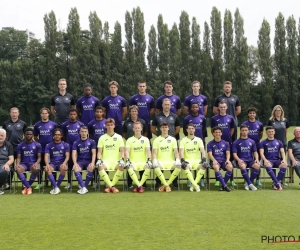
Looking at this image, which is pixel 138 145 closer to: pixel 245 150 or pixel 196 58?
pixel 245 150

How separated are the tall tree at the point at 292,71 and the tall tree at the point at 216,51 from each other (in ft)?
21.9

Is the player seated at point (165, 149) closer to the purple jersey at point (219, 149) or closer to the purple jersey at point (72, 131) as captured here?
the purple jersey at point (219, 149)

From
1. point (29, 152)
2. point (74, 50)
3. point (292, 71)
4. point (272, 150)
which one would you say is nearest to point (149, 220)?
point (29, 152)

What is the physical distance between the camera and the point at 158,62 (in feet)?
135

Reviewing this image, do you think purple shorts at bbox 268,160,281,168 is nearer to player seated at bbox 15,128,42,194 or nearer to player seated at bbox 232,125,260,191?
player seated at bbox 232,125,260,191

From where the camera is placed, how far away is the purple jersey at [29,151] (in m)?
7.91

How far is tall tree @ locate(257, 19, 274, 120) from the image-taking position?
1583 inches

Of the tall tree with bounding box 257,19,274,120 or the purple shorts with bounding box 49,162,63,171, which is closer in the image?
the purple shorts with bounding box 49,162,63,171

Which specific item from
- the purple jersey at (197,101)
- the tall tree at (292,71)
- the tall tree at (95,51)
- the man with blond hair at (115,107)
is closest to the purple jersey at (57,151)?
the man with blond hair at (115,107)

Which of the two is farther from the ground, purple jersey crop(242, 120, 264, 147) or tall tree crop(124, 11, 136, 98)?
tall tree crop(124, 11, 136, 98)

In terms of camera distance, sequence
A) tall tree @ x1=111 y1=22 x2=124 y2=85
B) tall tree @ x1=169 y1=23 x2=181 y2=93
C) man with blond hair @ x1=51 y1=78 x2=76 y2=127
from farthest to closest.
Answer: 1. tall tree @ x1=169 y1=23 x2=181 y2=93
2. tall tree @ x1=111 y1=22 x2=124 y2=85
3. man with blond hair @ x1=51 y1=78 x2=76 y2=127

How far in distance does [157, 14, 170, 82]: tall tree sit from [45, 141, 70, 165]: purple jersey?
32.9 meters

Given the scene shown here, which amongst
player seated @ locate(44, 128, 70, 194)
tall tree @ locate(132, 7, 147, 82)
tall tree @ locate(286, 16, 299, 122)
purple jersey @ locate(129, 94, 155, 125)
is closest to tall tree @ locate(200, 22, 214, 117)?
tall tree @ locate(132, 7, 147, 82)

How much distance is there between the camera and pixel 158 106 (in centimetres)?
884
